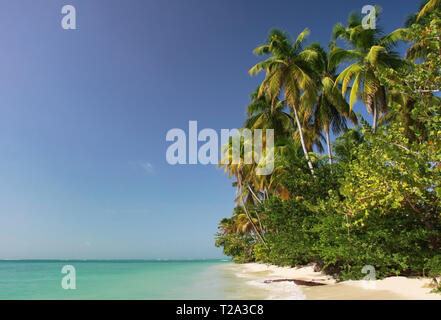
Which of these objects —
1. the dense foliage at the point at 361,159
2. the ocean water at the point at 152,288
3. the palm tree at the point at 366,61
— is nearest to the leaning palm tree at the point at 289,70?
the dense foliage at the point at 361,159

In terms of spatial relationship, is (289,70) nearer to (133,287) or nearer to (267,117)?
(267,117)

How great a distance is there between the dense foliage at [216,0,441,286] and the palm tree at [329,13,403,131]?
0.15ft

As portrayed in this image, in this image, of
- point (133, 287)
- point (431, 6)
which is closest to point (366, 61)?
point (431, 6)

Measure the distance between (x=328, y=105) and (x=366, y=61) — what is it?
3.30 metres

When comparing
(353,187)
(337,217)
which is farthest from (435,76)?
(337,217)

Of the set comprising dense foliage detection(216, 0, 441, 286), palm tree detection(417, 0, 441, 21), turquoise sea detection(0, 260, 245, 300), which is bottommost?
turquoise sea detection(0, 260, 245, 300)

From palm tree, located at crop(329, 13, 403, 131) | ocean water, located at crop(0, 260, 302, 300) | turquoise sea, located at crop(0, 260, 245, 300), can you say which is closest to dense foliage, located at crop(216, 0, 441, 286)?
palm tree, located at crop(329, 13, 403, 131)

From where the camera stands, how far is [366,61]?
14.0 meters

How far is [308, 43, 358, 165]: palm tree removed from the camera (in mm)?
15891

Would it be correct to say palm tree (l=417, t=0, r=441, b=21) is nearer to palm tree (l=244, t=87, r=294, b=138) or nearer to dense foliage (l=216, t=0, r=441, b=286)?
dense foliage (l=216, t=0, r=441, b=286)

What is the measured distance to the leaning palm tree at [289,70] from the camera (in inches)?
629

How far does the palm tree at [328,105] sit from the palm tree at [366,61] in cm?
122
